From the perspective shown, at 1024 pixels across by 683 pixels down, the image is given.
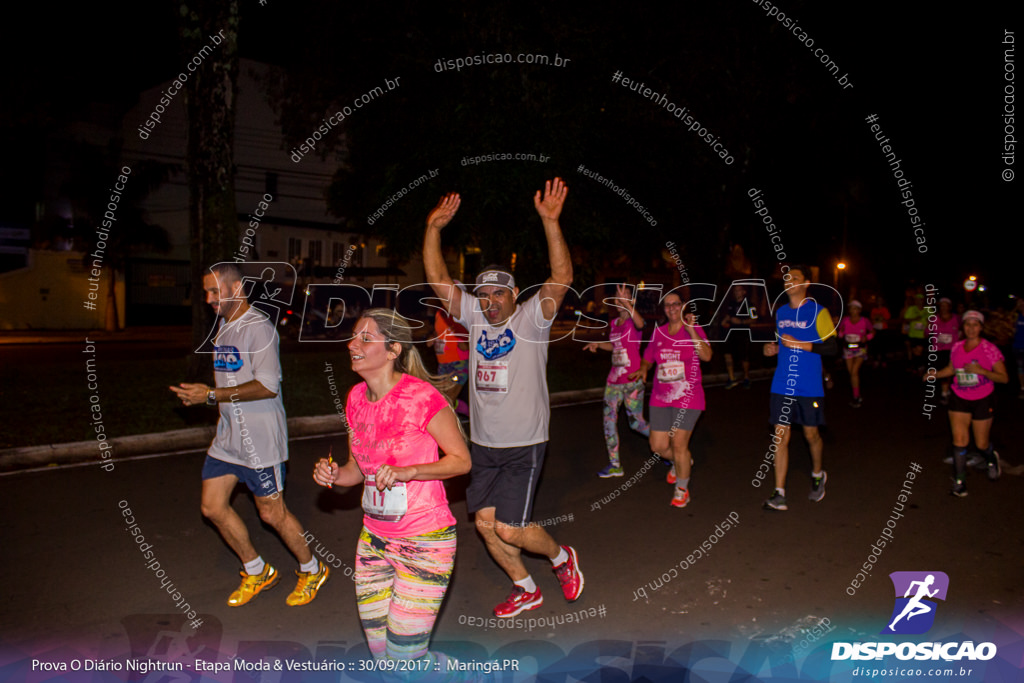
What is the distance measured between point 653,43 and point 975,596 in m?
13.1

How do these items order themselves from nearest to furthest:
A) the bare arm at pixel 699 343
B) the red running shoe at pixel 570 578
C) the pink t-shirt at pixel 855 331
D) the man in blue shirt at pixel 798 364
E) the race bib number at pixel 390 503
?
the race bib number at pixel 390 503
the red running shoe at pixel 570 578
the man in blue shirt at pixel 798 364
the bare arm at pixel 699 343
the pink t-shirt at pixel 855 331

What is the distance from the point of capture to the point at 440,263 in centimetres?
499

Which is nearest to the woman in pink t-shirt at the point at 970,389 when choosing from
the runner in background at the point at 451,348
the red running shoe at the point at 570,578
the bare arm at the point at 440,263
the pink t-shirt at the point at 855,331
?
the red running shoe at the point at 570,578

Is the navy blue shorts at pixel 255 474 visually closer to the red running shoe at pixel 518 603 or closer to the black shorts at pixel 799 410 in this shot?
the red running shoe at pixel 518 603

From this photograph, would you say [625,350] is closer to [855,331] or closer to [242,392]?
[242,392]

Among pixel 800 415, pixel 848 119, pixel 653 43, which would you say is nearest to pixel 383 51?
pixel 653 43

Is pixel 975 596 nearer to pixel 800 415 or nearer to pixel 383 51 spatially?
pixel 800 415

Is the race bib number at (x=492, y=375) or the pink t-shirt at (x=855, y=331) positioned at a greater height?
the pink t-shirt at (x=855, y=331)

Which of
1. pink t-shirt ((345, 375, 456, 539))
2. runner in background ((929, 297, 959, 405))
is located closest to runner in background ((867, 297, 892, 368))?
runner in background ((929, 297, 959, 405))

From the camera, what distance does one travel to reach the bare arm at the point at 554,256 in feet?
14.3

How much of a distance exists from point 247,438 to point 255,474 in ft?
0.76

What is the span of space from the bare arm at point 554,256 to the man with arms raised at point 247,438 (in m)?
1.69

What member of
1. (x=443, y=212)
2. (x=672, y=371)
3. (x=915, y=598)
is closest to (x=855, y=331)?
(x=672, y=371)

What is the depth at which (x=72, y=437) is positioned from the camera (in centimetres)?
854
